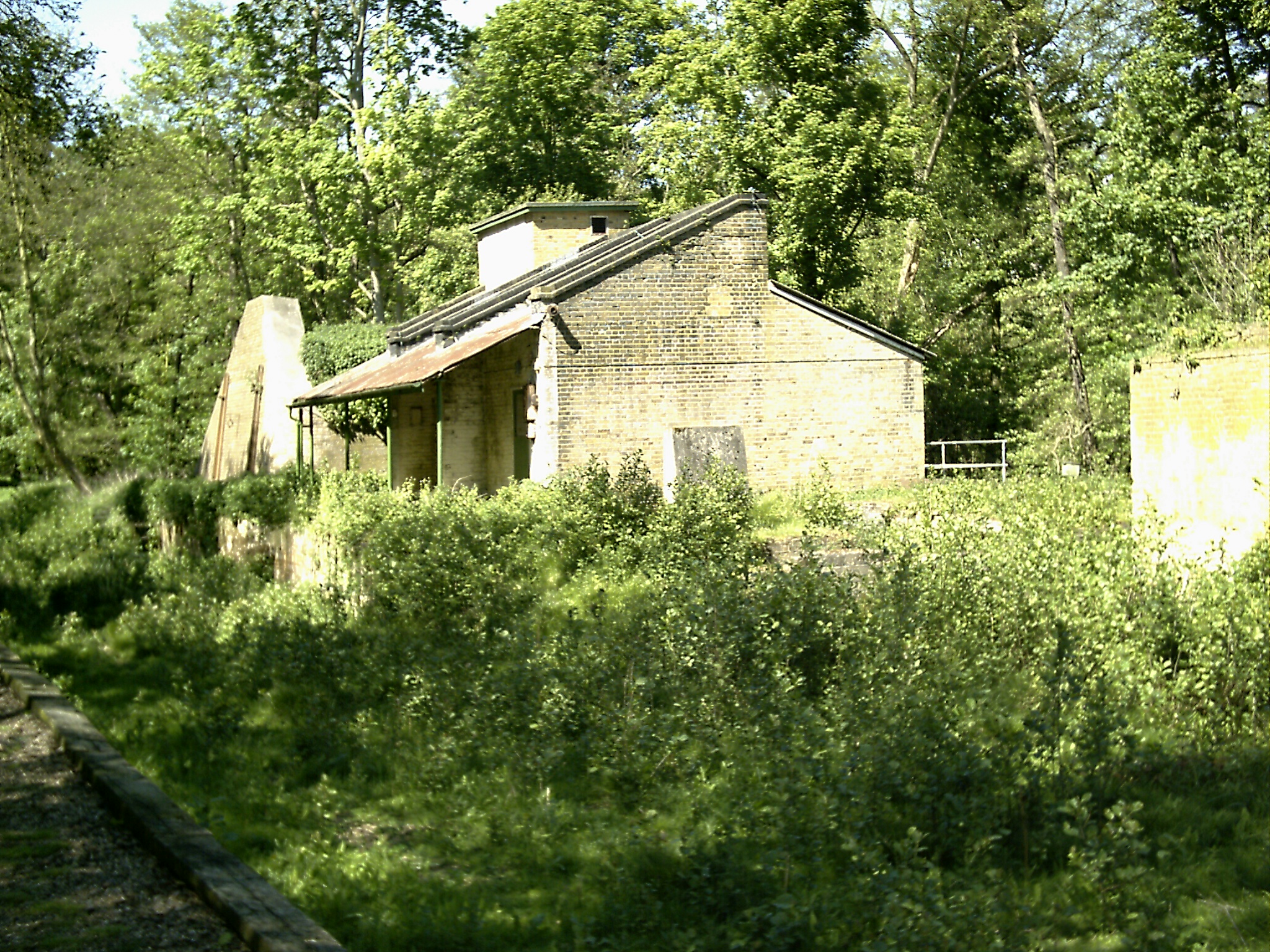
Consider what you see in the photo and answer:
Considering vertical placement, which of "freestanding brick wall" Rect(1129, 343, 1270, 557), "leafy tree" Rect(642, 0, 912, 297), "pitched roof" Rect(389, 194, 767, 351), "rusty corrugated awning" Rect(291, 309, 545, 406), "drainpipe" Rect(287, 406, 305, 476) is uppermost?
"leafy tree" Rect(642, 0, 912, 297)

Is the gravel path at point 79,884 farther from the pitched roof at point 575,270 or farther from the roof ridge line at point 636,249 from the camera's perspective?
the pitched roof at point 575,270

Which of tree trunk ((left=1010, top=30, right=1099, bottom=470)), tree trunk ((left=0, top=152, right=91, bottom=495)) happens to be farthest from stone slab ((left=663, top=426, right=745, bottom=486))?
tree trunk ((left=0, top=152, right=91, bottom=495))

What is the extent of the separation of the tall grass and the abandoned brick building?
6263 mm

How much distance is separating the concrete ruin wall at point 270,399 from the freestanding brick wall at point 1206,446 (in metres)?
17.5

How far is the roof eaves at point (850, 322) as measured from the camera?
21.9 m

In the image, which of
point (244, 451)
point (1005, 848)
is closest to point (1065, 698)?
point (1005, 848)

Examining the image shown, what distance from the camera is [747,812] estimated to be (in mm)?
7016

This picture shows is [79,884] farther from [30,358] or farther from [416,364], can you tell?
[30,358]

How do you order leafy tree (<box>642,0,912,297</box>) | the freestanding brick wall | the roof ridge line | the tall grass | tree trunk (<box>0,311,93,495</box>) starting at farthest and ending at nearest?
leafy tree (<box>642,0,912,297</box>)
tree trunk (<box>0,311,93,495</box>)
the roof ridge line
the freestanding brick wall
the tall grass

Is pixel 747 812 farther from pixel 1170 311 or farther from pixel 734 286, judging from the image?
pixel 1170 311

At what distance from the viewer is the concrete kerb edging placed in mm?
5719

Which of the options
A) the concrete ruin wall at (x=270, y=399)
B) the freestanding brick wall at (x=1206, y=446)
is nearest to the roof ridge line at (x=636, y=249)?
the concrete ruin wall at (x=270, y=399)

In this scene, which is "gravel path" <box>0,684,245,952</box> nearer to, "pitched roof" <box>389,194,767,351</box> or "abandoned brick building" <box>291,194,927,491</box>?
"abandoned brick building" <box>291,194,927,491</box>

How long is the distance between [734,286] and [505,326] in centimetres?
399
